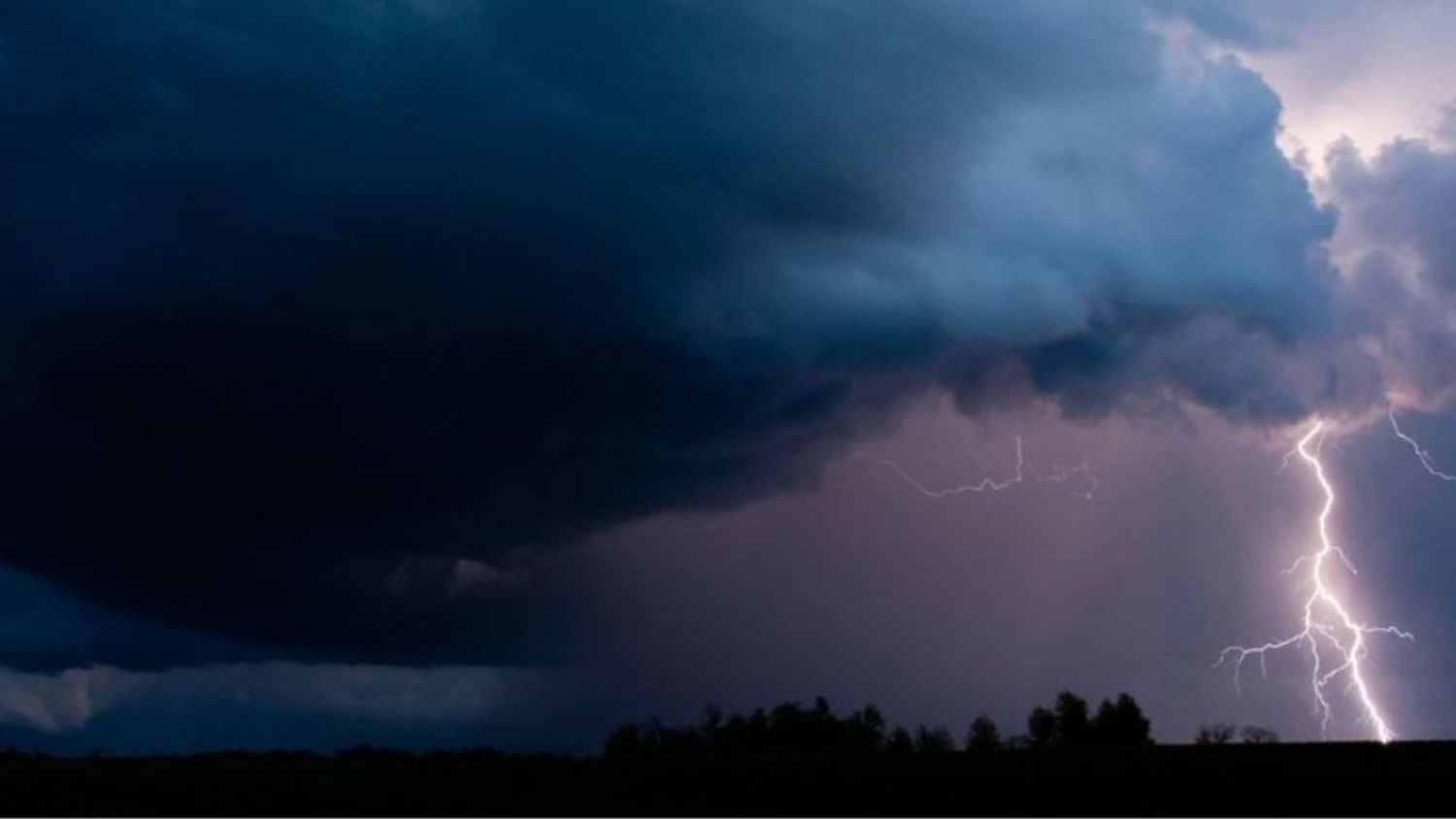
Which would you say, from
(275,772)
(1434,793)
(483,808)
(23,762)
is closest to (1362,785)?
(1434,793)

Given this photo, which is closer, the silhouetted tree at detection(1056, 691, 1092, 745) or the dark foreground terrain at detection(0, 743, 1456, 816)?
the dark foreground terrain at detection(0, 743, 1456, 816)

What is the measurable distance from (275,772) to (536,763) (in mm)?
7169

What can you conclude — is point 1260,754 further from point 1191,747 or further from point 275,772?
point 275,772

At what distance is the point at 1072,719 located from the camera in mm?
89250

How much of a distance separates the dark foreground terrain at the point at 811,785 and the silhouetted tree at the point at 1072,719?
42422 mm

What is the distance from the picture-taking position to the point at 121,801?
41.3 m

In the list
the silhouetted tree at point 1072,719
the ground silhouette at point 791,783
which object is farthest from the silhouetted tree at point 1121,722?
the ground silhouette at point 791,783

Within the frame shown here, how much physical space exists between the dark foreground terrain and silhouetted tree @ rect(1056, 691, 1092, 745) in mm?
42422

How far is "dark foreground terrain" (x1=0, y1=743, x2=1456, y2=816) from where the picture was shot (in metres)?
39.2

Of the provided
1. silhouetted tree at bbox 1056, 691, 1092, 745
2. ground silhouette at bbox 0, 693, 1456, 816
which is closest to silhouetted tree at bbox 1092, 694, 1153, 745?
silhouetted tree at bbox 1056, 691, 1092, 745

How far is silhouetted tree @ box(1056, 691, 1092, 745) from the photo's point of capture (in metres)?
87.1

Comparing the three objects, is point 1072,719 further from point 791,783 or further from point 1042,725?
point 791,783

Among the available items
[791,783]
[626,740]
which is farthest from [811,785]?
[626,740]

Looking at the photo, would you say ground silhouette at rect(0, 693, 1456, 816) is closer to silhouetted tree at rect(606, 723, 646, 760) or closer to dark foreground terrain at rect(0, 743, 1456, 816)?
dark foreground terrain at rect(0, 743, 1456, 816)
